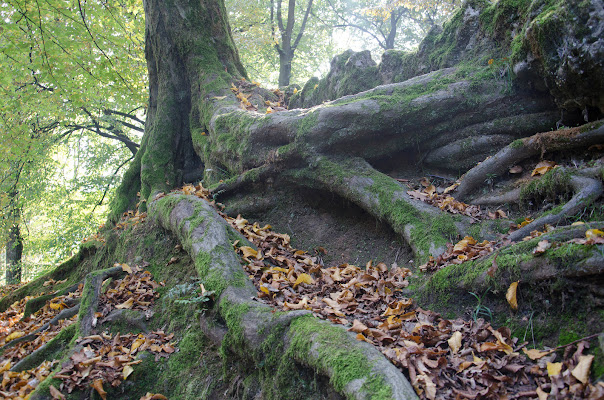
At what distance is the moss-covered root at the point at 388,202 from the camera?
12.7ft

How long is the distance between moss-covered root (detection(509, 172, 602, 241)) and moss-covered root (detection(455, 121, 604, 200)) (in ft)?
2.06

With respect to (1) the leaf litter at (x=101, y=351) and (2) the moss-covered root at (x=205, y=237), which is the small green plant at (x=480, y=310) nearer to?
(2) the moss-covered root at (x=205, y=237)

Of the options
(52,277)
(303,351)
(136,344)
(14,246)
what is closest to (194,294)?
(136,344)

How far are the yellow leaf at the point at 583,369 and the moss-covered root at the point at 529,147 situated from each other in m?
2.60

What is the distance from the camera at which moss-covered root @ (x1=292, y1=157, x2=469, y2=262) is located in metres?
3.87

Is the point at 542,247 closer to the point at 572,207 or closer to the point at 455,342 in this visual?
the point at 455,342

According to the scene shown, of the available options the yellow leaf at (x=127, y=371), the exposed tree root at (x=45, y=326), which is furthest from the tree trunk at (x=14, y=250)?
the yellow leaf at (x=127, y=371)

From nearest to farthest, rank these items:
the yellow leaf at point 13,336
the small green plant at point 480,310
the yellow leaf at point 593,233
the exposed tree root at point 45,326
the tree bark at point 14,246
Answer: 1. the yellow leaf at point 593,233
2. the small green plant at point 480,310
3. the exposed tree root at point 45,326
4. the yellow leaf at point 13,336
5. the tree bark at point 14,246

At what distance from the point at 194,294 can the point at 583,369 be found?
2864mm

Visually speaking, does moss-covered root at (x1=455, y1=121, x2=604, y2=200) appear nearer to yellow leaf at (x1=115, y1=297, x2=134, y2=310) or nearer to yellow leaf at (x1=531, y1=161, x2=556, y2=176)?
yellow leaf at (x1=531, y1=161, x2=556, y2=176)

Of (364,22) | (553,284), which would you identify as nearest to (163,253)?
(553,284)

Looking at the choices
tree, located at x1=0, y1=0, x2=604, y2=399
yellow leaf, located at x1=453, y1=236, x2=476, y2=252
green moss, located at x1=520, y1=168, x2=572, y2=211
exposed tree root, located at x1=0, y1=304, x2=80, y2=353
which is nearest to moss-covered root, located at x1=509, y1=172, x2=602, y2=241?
tree, located at x1=0, y1=0, x2=604, y2=399

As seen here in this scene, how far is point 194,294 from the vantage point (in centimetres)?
356

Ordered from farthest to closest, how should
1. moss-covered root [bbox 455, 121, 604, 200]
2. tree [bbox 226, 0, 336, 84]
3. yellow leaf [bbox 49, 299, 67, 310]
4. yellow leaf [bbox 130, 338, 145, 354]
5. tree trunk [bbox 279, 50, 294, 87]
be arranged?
tree [bbox 226, 0, 336, 84] → tree trunk [bbox 279, 50, 294, 87] → yellow leaf [bbox 49, 299, 67, 310] → moss-covered root [bbox 455, 121, 604, 200] → yellow leaf [bbox 130, 338, 145, 354]
